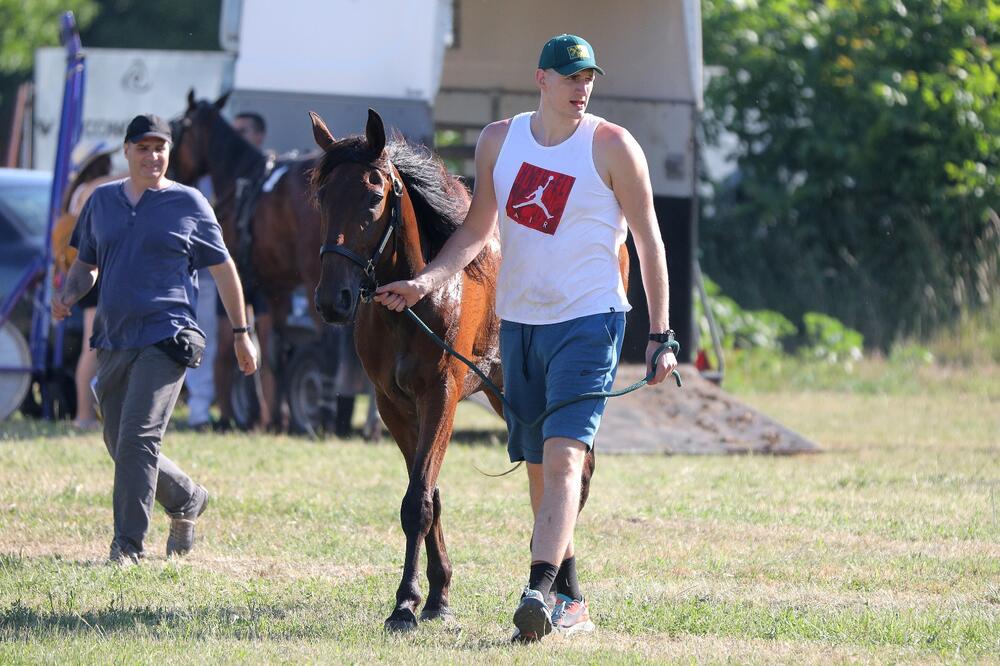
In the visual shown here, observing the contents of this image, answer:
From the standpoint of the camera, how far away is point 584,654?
5105 millimetres

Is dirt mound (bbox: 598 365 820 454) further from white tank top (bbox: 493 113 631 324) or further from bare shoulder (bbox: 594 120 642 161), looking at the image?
bare shoulder (bbox: 594 120 642 161)

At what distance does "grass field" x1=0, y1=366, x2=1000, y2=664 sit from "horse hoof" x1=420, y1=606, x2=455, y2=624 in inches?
2.1

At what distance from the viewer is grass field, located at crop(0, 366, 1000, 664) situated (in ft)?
17.3

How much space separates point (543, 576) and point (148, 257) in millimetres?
2470

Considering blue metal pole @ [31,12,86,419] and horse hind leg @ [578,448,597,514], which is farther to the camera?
blue metal pole @ [31,12,86,419]

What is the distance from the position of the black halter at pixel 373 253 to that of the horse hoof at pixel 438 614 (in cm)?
118

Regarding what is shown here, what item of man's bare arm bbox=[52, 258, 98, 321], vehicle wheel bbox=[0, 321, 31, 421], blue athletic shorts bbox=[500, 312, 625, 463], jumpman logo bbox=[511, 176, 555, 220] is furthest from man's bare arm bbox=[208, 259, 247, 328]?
vehicle wheel bbox=[0, 321, 31, 421]

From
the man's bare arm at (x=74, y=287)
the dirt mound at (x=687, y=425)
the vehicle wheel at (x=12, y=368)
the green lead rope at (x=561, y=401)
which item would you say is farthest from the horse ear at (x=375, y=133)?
the vehicle wheel at (x=12, y=368)

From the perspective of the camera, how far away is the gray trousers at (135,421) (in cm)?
657

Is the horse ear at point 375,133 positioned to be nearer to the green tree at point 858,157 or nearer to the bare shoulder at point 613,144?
the bare shoulder at point 613,144

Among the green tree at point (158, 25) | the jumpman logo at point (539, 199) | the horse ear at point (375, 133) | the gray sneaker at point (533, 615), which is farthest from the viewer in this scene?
the green tree at point (158, 25)

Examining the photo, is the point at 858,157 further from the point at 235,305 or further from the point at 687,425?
the point at 235,305

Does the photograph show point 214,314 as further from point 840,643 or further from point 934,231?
point 934,231

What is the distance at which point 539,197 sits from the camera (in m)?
5.30
